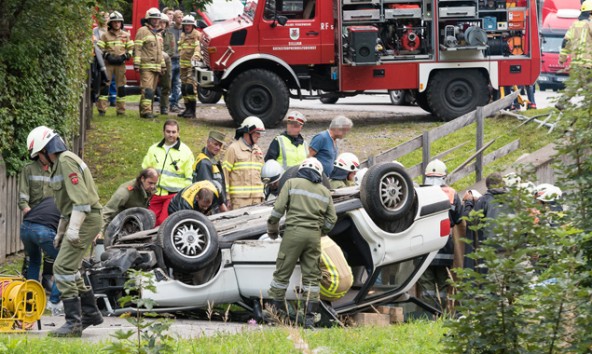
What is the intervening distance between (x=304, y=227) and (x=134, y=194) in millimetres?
2562

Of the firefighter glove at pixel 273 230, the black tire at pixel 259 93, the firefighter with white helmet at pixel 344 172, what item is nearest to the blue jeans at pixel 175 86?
the black tire at pixel 259 93

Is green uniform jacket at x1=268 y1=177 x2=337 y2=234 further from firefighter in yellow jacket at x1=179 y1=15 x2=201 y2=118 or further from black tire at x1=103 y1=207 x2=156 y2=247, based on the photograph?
firefighter in yellow jacket at x1=179 y1=15 x2=201 y2=118

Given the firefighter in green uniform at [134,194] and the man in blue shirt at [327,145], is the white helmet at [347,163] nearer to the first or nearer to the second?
the man in blue shirt at [327,145]

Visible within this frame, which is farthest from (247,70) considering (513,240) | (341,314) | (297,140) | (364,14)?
(513,240)

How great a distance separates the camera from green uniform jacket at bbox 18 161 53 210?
1209 cm

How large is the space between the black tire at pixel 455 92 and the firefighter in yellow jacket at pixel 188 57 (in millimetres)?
4311

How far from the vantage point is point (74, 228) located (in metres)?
9.91

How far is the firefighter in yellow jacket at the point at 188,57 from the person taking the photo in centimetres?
2223

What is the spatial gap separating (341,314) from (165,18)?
1131cm

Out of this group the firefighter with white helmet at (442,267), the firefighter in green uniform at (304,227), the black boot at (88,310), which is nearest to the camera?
the black boot at (88,310)

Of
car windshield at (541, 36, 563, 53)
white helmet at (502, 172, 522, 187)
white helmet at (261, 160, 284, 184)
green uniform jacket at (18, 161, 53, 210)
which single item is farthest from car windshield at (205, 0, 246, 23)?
white helmet at (502, 172, 522, 187)

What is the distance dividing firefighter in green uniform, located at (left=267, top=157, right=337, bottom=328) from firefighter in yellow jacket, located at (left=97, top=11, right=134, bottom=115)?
1107 cm

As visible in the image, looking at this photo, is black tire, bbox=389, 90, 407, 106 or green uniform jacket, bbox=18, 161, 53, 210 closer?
green uniform jacket, bbox=18, 161, 53, 210

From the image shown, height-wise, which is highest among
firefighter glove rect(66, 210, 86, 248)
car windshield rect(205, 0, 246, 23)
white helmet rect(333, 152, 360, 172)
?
car windshield rect(205, 0, 246, 23)
